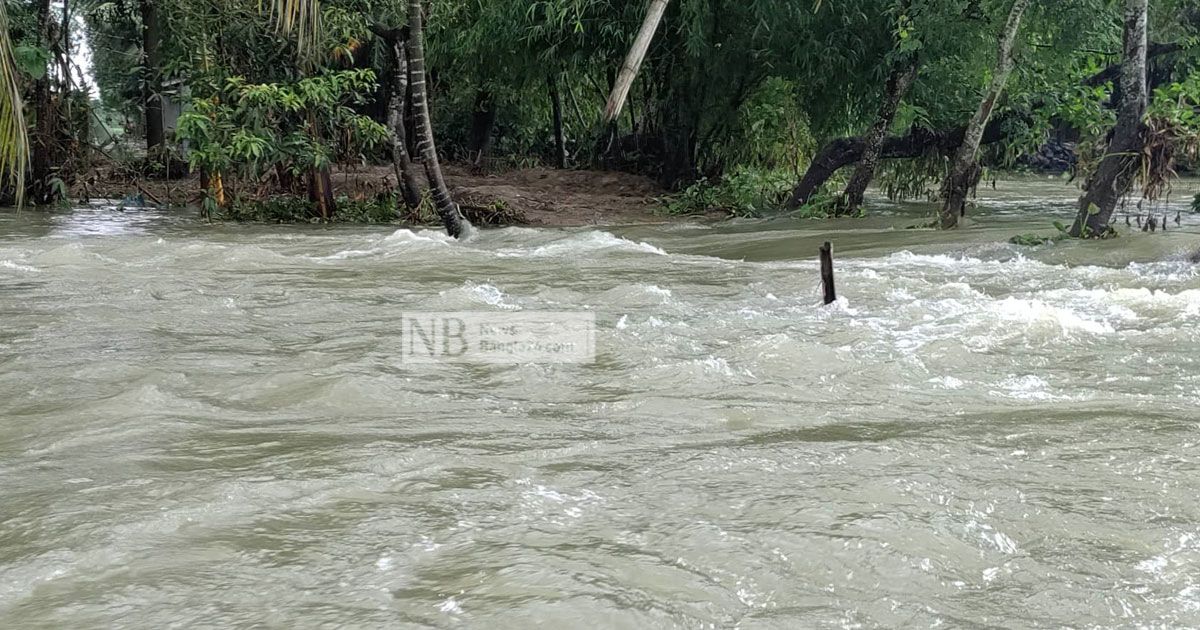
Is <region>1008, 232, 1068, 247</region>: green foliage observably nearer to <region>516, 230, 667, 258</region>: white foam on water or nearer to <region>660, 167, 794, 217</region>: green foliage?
<region>516, 230, 667, 258</region>: white foam on water

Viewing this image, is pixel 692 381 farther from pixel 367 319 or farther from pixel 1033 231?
pixel 1033 231

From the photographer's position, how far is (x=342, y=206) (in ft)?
48.3

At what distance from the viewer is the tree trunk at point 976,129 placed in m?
12.2

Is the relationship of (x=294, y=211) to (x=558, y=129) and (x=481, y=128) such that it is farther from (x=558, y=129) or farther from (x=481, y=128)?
(x=558, y=129)

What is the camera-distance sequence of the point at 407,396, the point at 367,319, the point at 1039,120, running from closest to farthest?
the point at 407,396 < the point at 367,319 < the point at 1039,120

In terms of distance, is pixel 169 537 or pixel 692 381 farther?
pixel 692 381

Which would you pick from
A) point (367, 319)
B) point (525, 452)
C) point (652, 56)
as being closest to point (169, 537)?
point (525, 452)

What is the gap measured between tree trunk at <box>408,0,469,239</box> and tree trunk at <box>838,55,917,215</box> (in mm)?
5366

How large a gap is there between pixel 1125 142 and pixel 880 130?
4.24 metres

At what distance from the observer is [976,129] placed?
1259cm

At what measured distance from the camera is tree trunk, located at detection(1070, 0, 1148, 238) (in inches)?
414

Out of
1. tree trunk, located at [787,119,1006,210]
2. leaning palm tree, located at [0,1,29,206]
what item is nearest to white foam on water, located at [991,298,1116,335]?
leaning palm tree, located at [0,1,29,206]

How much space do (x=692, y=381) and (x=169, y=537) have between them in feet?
8.63

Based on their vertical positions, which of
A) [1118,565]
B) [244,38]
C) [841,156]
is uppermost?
[244,38]
